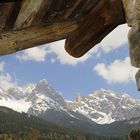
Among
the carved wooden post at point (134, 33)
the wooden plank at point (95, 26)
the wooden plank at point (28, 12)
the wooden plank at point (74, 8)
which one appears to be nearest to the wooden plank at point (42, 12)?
the wooden plank at point (28, 12)

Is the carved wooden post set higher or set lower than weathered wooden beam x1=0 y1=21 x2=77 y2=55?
Result: lower

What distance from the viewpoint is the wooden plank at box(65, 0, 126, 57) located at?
476cm

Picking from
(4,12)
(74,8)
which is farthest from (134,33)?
(4,12)

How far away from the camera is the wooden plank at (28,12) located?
14.9 feet

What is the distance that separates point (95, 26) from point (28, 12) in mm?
947

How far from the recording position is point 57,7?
15.7ft

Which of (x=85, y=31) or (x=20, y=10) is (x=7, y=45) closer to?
(x=20, y=10)

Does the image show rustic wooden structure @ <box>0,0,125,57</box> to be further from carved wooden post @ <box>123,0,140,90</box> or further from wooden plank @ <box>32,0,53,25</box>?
carved wooden post @ <box>123,0,140,90</box>

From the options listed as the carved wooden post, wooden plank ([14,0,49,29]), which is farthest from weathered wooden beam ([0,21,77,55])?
the carved wooden post

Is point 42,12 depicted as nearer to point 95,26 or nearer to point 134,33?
point 95,26

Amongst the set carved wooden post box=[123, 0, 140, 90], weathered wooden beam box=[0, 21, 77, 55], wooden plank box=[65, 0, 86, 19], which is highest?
wooden plank box=[65, 0, 86, 19]

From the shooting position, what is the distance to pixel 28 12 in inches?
183

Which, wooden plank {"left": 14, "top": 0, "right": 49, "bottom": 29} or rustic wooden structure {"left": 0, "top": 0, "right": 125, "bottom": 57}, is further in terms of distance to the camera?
rustic wooden structure {"left": 0, "top": 0, "right": 125, "bottom": 57}

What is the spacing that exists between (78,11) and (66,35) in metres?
0.43
